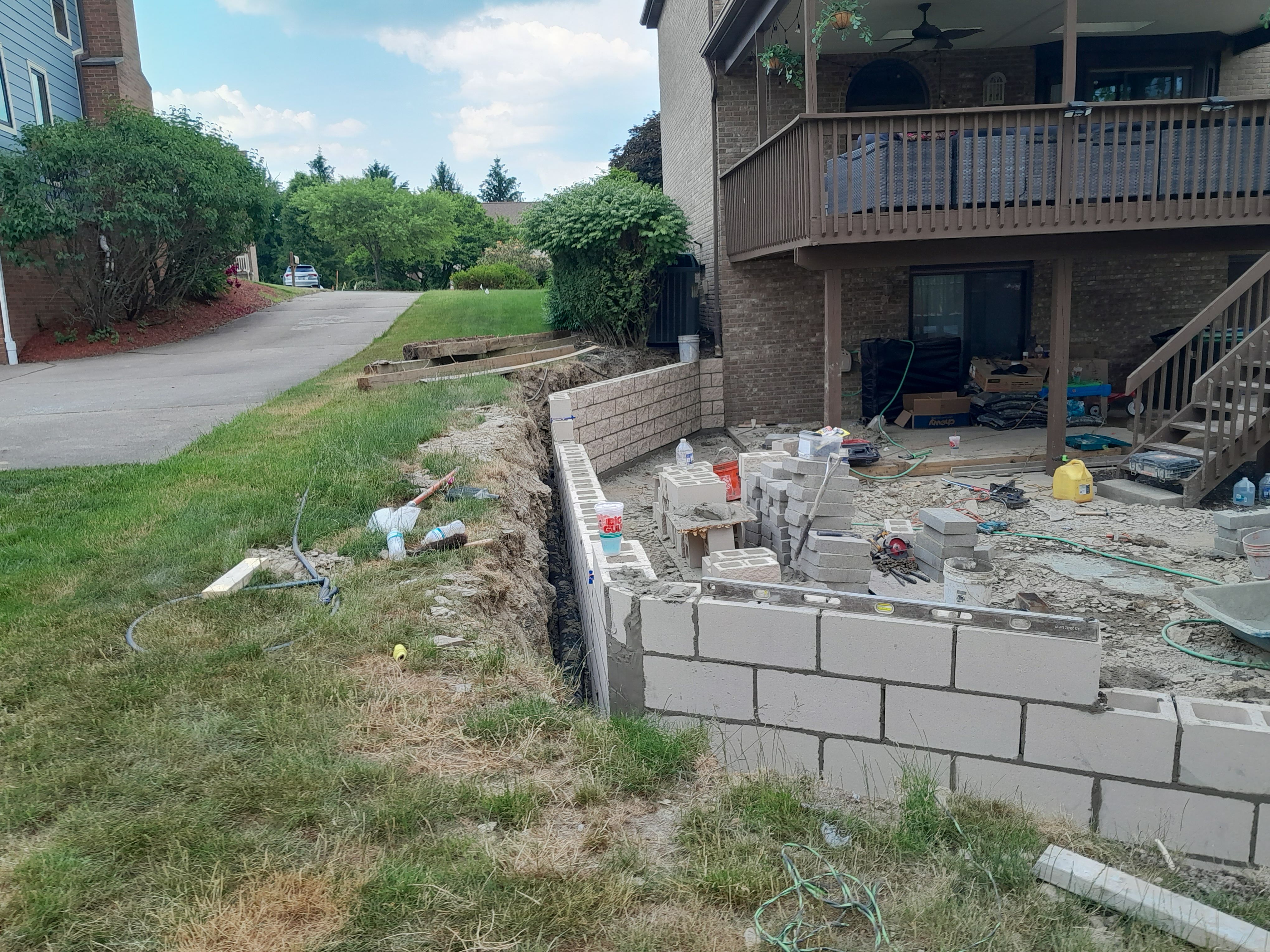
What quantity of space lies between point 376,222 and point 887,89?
39967 mm

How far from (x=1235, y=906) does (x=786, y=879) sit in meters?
1.60

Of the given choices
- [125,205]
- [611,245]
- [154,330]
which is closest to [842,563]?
[611,245]

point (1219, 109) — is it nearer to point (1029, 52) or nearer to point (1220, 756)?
point (1029, 52)

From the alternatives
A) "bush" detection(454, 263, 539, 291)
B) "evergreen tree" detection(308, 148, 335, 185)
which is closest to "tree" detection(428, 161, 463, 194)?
"evergreen tree" detection(308, 148, 335, 185)

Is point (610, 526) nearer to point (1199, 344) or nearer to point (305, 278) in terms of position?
point (1199, 344)

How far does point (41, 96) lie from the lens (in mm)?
18594

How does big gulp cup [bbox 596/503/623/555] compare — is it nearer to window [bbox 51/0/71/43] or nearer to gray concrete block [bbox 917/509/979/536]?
gray concrete block [bbox 917/509/979/536]

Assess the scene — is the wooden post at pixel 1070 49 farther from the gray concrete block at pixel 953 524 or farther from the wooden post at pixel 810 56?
the gray concrete block at pixel 953 524

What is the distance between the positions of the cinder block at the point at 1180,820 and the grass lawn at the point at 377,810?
401 mm

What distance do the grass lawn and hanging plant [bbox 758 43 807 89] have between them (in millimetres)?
9639

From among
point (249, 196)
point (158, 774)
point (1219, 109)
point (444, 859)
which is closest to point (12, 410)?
point (249, 196)

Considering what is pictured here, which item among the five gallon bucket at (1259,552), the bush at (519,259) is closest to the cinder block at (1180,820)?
the five gallon bucket at (1259,552)

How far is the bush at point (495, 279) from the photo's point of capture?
36.0 meters

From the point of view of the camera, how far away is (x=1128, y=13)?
11.6 meters
